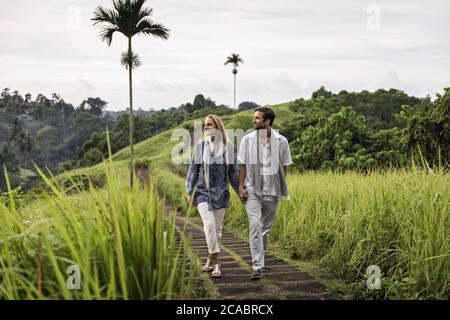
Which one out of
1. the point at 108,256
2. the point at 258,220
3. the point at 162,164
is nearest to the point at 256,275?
the point at 258,220

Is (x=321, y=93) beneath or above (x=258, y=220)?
above

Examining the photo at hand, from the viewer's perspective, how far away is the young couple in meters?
5.00

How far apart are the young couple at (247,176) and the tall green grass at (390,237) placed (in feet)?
2.51

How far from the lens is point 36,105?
86.8 meters

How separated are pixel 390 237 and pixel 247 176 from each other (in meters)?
1.50

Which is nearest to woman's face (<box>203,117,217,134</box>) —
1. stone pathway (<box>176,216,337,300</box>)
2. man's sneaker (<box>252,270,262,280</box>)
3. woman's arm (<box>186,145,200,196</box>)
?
woman's arm (<box>186,145,200,196</box>)

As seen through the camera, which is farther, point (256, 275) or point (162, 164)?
point (162, 164)

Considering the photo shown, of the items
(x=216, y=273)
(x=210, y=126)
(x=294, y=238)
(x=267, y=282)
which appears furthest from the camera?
(x=294, y=238)

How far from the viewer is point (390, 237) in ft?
14.9

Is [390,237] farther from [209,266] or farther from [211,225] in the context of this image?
[209,266]
